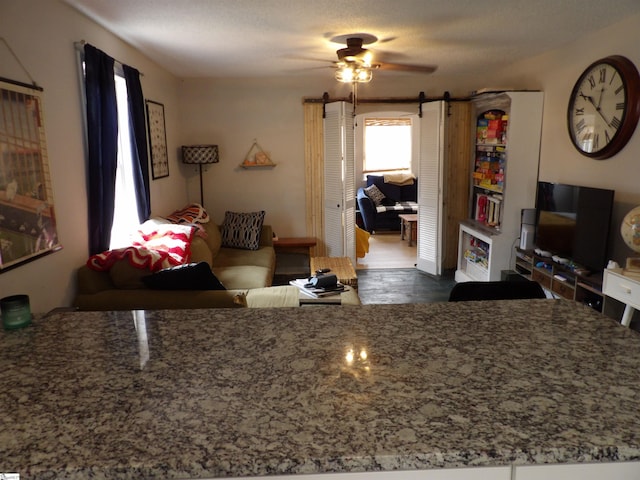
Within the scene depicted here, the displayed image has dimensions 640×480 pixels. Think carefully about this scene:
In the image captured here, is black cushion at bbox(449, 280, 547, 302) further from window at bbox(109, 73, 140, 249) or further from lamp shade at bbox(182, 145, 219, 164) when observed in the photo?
lamp shade at bbox(182, 145, 219, 164)

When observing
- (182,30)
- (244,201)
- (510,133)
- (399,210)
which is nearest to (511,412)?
(182,30)

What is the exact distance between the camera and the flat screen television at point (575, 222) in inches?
129

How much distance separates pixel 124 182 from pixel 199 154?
1.50 metres

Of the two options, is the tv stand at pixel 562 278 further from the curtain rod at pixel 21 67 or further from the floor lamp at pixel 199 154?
the curtain rod at pixel 21 67

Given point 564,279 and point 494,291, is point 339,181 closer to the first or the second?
point 564,279

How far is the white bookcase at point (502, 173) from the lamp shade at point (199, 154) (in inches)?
114

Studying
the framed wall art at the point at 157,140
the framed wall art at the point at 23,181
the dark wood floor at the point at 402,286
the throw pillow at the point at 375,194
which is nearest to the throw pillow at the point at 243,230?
the framed wall art at the point at 157,140

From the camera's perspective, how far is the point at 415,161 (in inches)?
352

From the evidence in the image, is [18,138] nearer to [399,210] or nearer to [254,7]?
[254,7]

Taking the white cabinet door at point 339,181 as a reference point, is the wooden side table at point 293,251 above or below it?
below

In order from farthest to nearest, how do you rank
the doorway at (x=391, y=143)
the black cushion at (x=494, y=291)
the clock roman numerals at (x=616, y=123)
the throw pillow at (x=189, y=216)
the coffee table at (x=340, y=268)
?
the doorway at (x=391, y=143)
the throw pillow at (x=189, y=216)
the coffee table at (x=340, y=268)
the clock roman numerals at (x=616, y=123)
the black cushion at (x=494, y=291)

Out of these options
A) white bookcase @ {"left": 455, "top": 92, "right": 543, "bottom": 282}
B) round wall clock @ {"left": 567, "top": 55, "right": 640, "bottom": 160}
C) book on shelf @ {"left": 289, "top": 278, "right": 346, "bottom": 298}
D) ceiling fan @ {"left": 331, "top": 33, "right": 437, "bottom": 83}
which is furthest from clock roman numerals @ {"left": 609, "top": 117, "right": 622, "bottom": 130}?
book on shelf @ {"left": 289, "top": 278, "right": 346, "bottom": 298}

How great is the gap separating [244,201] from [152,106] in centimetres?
169

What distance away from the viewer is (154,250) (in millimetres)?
3086
